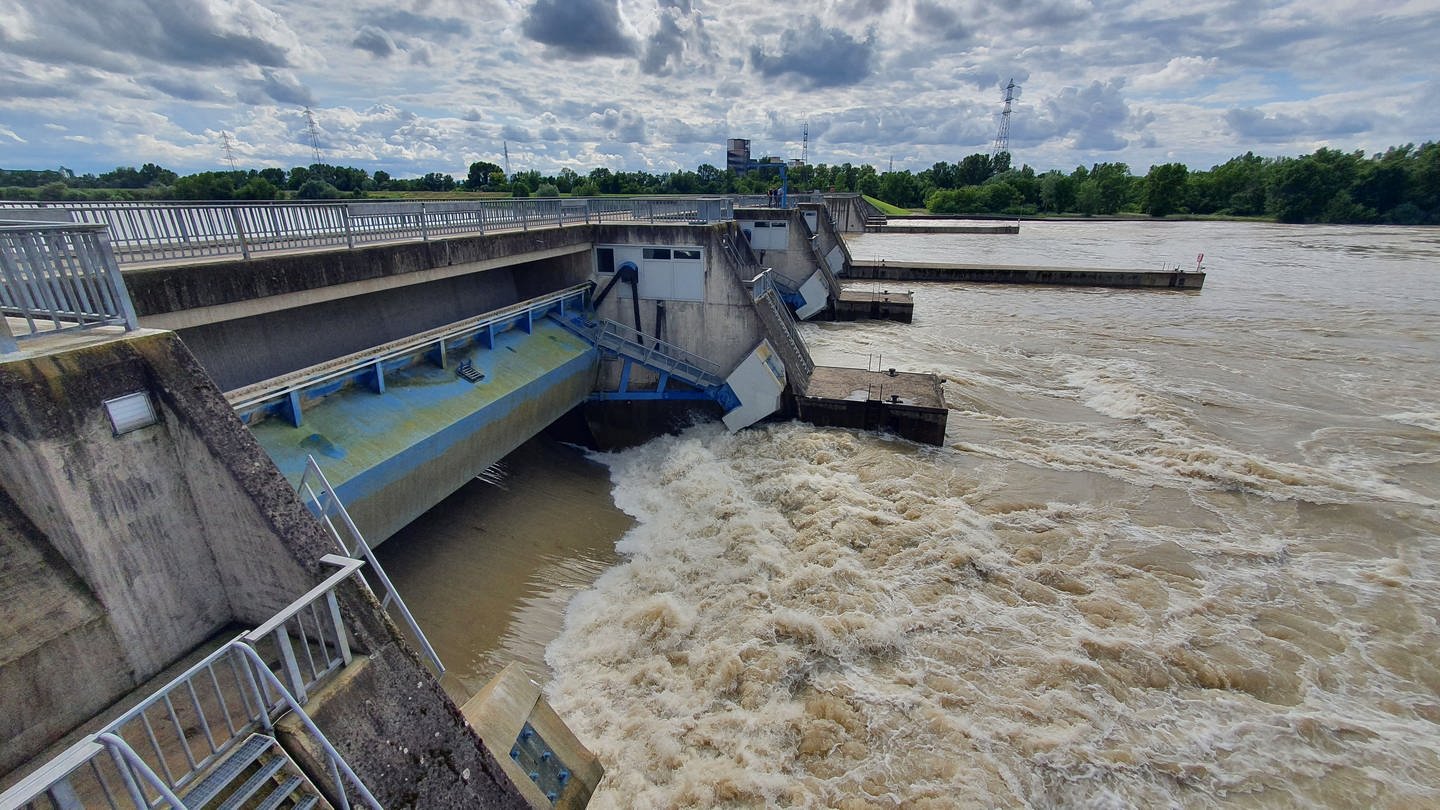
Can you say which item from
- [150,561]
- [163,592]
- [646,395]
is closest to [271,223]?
[150,561]

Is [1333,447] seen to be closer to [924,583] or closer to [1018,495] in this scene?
[1018,495]

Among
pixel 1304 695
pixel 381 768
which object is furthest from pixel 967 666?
pixel 381 768

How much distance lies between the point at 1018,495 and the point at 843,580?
5454 millimetres

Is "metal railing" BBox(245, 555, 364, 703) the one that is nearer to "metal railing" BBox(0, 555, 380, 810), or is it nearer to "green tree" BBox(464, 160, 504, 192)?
"metal railing" BBox(0, 555, 380, 810)

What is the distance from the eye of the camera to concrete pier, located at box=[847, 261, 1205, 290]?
38.9 meters

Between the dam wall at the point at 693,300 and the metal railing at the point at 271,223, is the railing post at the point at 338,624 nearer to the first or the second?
the metal railing at the point at 271,223

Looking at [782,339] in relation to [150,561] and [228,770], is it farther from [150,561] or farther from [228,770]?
[228,770]

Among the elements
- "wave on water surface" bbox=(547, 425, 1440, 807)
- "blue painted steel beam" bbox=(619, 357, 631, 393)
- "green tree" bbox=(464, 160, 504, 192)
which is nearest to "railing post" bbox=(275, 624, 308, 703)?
"wave on water surface" bbox=(547, 425, 1440, 807)

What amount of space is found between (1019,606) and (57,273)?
39.9 feet

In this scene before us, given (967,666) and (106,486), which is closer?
(106,486)

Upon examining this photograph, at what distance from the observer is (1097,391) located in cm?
2038

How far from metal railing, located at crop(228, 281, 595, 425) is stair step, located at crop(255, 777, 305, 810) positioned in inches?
249

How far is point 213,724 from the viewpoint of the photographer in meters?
4.43

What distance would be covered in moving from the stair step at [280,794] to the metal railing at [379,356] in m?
6.31
